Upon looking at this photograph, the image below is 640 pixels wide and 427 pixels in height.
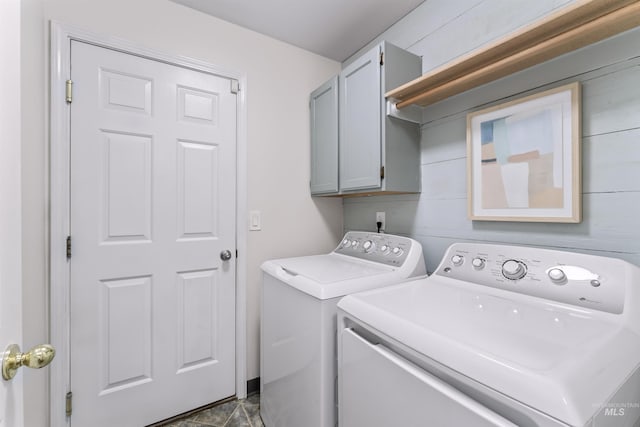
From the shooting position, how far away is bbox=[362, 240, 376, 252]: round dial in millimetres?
1662

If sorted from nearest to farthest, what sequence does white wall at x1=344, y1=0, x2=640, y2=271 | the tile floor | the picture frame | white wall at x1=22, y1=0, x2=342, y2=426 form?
white wall at x1=344, y1=0, x2=640, y2=271
the picture frame
white wall at x1=22, y1=0, x2=342, y2=426
the tile floor

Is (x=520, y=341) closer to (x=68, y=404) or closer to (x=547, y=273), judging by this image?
(x=547, y=273)

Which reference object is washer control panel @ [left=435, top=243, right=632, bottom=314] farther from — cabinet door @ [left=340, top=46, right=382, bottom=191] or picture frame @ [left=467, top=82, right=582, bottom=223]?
cabinet door @ [left=340, top=46, right=382, bottom=191]

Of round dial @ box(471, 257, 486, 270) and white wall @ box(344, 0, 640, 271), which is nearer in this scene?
white wall @ box(344, 0, 640, 271)

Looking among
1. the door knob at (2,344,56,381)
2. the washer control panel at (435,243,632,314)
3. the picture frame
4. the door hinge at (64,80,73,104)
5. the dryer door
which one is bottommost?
the dryer door

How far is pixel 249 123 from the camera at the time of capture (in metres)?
1.91

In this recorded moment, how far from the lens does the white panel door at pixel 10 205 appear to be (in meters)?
0.50

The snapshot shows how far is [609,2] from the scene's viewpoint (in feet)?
2.77

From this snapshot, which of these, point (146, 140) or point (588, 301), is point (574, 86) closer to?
point (588, 301)

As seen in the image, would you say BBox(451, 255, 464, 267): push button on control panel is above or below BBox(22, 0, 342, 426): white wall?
below

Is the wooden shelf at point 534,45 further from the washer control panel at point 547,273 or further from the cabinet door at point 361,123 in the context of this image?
the washer control panel at point 547,273

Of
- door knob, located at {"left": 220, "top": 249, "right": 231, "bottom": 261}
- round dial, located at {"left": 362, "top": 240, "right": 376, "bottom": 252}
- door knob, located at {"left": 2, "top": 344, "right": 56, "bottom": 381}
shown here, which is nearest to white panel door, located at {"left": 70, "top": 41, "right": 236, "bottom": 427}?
door knob, located at {"left": 220, "top": 249, "right": 231, "bottom": 261}

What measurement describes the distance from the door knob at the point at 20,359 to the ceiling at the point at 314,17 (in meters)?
1.88

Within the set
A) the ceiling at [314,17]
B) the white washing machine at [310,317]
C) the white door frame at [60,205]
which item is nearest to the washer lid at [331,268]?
the white washing machine at [310,317]
